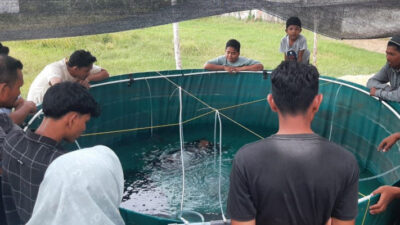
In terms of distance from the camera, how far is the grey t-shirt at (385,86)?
4.45 metres

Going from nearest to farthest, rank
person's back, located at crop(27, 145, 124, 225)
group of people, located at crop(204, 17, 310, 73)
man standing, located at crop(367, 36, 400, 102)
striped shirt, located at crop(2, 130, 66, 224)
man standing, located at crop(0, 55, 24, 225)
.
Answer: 1. person's back, located at crop(27, 145, 124, 225)
2. striped shirt, located at crop(2, 130, 66, 224)
3. man standing, located at crop(0, 55, 24, 225)
4. man standing, located at crop(367, 36, 400, 102)
5. group of people, located at crop(204, 17, 310, 73)

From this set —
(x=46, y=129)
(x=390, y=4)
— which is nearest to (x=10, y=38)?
(x=46, y=129)

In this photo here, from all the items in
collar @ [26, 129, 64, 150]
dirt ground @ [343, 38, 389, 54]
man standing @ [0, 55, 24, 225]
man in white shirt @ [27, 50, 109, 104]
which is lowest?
dirt ground @ [343, 38, 389, 54]

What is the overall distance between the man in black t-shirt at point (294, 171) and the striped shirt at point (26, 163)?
0.81 m

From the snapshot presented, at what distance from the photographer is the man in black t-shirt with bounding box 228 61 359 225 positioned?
1.56 meters

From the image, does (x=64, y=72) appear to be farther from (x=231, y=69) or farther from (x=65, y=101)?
(x=65, y=101)

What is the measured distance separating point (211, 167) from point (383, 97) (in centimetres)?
225

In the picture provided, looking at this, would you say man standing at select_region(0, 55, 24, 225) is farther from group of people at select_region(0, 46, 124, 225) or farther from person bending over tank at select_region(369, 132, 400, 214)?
person bending over tank at select_region(369, 132, 400, 214)

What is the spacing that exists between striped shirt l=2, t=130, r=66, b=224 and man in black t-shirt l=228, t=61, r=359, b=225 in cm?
81

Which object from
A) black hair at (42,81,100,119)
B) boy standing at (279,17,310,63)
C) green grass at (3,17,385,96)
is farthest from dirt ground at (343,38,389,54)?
black hair at (42,81,100,119)

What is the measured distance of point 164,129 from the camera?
6.57m

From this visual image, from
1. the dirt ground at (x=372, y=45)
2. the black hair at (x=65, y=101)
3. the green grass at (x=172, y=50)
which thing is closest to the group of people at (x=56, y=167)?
the black hair at (x=65, y=101)

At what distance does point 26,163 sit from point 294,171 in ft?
3.71

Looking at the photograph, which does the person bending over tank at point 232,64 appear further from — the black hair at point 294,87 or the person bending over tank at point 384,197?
the black hair at point 294,87
